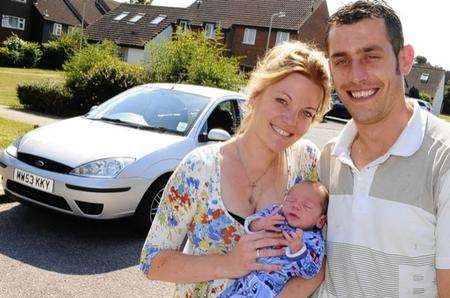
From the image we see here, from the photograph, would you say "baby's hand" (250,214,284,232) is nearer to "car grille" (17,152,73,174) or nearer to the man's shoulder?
the man's shoulder

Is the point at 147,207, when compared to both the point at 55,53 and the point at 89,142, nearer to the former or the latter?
→ the point at 89,142

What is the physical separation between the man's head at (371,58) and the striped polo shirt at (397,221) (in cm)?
14

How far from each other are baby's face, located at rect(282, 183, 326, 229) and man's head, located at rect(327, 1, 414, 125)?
377mm

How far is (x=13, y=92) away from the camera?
20438mm

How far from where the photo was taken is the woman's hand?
1.94 metres

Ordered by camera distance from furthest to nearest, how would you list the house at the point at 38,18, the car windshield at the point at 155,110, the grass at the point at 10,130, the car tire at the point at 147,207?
the house at the point at 38,18 → the grass at the point at 10,130 → the car windshield at the point at 155,110 → the car tire at the point at 147,207

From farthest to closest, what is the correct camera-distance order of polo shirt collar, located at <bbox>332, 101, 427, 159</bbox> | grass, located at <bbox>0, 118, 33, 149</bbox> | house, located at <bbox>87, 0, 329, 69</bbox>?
house, located at <bbox>87, 0, 329, 69</bbox>, grass, located at <bbox>0, 118, 33, 149</bbox>, polo shirt collar, located at <bbox>332, 101, 427, 159</bbox>

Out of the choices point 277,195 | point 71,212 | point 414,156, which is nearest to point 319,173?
point 277,195

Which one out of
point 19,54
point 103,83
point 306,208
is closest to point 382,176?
point 306,208

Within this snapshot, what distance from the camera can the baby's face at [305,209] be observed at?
212 centimetres

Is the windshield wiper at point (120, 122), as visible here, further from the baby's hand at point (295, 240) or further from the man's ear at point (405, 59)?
the man's ear at point (405, 59)

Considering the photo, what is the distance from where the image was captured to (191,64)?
15641 mm

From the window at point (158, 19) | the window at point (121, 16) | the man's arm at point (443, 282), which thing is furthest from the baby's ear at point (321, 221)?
the window at point (121, 16)

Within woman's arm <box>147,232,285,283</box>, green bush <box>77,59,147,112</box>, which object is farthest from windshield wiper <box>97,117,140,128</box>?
green bush <box>77,59,147,112</box>
